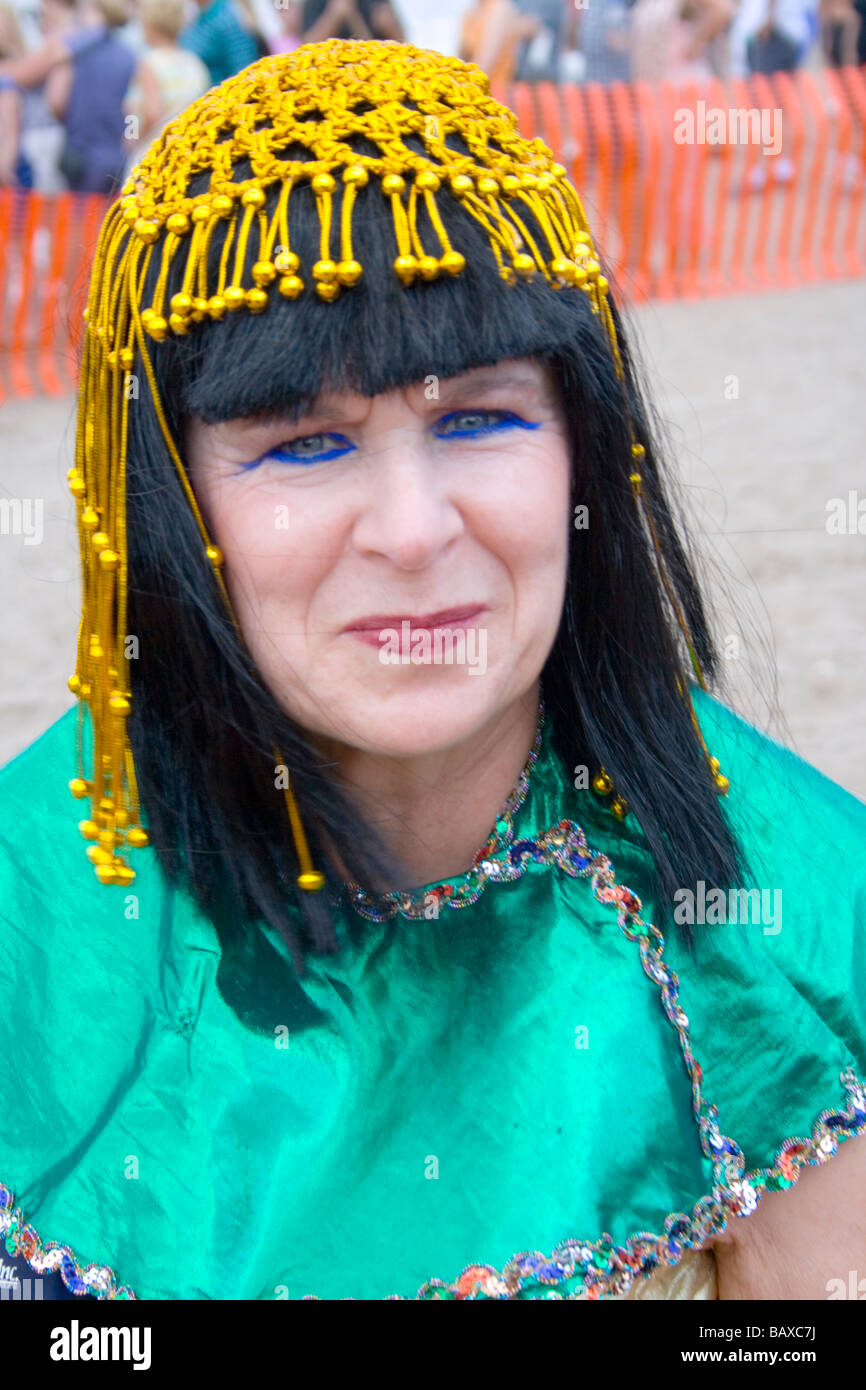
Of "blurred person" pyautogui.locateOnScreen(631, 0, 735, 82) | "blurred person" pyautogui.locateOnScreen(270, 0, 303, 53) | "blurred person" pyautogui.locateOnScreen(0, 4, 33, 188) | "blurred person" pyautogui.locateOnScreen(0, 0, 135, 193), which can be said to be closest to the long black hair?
"blurred person" pyautogui.locateOnScreen(0, 0, 135, 193)

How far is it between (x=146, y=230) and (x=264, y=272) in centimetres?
18

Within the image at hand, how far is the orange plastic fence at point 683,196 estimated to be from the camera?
7.83 m

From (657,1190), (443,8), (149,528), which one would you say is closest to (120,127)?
(443,8)

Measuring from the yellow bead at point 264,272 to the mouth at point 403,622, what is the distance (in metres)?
0.35

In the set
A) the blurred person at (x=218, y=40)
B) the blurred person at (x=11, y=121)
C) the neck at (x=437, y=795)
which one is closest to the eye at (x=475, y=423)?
the neck at (x=437, y=795)

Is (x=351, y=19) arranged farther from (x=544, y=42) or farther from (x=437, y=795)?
(x=437, y=795)

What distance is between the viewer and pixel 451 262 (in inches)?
52.7

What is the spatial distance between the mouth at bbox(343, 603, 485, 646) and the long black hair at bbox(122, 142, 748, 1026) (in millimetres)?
159

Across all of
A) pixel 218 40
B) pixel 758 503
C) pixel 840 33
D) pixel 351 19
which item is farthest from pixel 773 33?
pixel 758 503

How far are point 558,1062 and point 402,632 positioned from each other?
1.76ft

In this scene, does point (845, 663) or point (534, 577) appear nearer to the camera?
point (534, 577)

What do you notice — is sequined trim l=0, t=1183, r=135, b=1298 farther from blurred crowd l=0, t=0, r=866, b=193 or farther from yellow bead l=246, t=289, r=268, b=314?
blurred crowd l=0, t=0, r=866, b=193

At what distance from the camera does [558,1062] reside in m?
1.56
